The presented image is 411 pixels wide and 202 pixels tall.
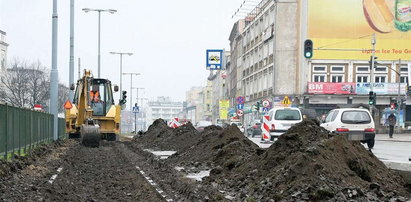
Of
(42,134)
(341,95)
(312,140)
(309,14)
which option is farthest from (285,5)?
(312,140)

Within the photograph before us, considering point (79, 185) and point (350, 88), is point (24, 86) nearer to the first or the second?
point (350, 88)

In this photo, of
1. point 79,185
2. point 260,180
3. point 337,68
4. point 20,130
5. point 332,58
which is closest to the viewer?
point 260,180

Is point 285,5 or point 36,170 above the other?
point 285,5

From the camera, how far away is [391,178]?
10.9 m

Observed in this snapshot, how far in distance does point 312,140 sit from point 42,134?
17.7 m

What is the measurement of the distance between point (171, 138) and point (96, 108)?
4.88 m

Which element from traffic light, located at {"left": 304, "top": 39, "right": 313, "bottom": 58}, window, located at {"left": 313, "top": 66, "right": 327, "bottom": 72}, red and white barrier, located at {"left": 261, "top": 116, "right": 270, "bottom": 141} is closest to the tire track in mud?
red and white barrier, located at {"left": 261, "top": 116, "right": 270, "bottom": 141}

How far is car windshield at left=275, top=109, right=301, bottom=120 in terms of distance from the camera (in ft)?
91.2

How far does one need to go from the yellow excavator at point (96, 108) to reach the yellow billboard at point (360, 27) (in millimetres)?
34243

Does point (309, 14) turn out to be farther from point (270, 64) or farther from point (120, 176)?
point (120, 176)

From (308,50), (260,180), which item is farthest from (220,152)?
(308,50)

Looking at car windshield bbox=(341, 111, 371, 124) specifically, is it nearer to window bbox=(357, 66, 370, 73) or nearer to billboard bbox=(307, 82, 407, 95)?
billboard bbox=(307, 82, 407, 95)

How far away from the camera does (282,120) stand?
27625 millimetres

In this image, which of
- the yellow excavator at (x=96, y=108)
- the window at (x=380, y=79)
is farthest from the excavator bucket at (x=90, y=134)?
the window at (x=380, y=79)
